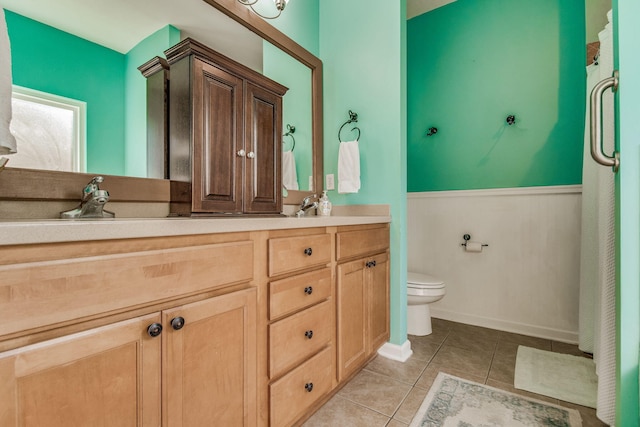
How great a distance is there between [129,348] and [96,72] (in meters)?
1.05

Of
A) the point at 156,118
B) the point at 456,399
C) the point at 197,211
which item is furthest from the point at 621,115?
the point at 156,118

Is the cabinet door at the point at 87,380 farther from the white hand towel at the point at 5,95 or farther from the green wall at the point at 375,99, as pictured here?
the green wall at the point at 375,99

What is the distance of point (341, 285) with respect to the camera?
1.42m

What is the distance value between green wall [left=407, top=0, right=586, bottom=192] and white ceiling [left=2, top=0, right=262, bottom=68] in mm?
1799

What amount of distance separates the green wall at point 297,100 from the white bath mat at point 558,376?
170 centimetres

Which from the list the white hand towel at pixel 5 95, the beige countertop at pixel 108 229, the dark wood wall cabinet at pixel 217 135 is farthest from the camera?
the dark wood wall cabinet at pixel 217 135

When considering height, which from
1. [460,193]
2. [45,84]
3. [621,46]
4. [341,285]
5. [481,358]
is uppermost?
[621,46]

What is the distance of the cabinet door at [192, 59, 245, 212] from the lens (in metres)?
1.30

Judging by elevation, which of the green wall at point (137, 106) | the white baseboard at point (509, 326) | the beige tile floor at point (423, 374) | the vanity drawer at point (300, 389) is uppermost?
the green wall at point (137, 106)

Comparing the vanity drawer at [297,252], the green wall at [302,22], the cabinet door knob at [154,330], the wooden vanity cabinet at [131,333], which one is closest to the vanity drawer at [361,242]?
the vanity drawer at [297,252]

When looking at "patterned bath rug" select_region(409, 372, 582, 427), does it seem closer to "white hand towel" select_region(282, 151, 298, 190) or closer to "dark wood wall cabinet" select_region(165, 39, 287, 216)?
"dark wood wall cabinet" select_region(165, 39, 287, 216)

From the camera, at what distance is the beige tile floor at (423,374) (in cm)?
132

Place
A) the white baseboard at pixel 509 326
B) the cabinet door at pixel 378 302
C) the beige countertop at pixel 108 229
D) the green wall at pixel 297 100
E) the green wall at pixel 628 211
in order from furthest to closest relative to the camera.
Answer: the white baseboard at pixel 509 326 < the green wall at pixel 297 100 < the cabinet door at pixel 378 302 < the green wall at pixel 628 211 < the beige countertop at pixel 108 229

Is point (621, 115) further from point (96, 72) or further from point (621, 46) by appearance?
point (96, 72)
